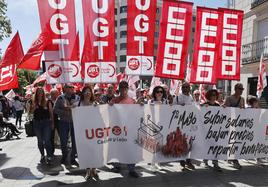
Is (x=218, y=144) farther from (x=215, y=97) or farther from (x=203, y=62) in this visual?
(x=203, y=62)

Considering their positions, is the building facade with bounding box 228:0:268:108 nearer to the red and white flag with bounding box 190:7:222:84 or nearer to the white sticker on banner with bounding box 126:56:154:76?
the red and white flag with bounding box 190:7:222:84

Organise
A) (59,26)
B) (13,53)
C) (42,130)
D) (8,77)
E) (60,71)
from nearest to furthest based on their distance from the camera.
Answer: (59,26) < (60,71) < (42,130) < (13,53) < (8,77)

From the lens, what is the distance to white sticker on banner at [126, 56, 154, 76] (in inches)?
310

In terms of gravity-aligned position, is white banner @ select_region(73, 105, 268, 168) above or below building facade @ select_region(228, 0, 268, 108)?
below

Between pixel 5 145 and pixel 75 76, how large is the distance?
4.91 m

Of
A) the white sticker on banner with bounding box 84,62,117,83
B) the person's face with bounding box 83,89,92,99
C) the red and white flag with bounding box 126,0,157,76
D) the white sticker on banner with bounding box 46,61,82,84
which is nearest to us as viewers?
the person's face with bounding box 83,89,92,99

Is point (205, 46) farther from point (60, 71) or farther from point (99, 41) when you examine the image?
point (60, 71)

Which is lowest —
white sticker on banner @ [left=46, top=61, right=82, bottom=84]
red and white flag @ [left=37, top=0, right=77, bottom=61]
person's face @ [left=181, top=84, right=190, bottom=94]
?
person's face @ [left=181, top=84, right=190, bottom=94]

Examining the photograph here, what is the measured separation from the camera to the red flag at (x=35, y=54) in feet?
22.4

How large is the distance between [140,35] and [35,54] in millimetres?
2474

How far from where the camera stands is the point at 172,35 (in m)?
7.93

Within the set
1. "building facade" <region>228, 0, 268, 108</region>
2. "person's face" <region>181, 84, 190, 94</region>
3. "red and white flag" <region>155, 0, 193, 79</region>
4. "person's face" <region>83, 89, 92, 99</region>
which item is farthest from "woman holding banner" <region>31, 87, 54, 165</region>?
"building facade" <region>228, 0, 268, 108</region>

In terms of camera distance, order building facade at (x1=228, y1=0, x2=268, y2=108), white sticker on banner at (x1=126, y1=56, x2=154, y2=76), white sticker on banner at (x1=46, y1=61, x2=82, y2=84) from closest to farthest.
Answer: white sticker on banner at (x1=46, y1=61, x2=82, y2=84)
white sticker on banner at (x1=126, y1=56, x2=154, y2=76)
building facade at (x1=228, y1=0, x2=268, y2=108)

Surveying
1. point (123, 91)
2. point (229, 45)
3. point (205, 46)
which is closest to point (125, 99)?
point (123, 91)
